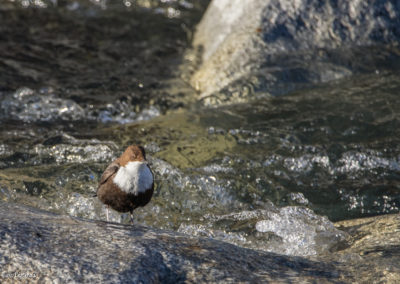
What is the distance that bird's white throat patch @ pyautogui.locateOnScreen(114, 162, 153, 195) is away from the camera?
11.4 ft

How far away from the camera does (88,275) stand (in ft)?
7.85

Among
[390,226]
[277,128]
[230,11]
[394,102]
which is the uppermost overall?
[230,11]

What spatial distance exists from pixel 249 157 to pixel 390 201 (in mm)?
1222

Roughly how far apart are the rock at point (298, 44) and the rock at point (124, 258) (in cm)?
358

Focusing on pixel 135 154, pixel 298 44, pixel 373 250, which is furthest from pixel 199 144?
pixel 298 44

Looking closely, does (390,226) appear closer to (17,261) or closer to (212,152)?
(212,152)

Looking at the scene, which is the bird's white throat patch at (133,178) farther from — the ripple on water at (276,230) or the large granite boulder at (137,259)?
the ripple on water at (276,230)

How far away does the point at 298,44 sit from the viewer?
22.1 feet

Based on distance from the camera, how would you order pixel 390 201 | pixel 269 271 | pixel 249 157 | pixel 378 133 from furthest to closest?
pixel 378 133
pixel 249 157
pixel 390 201
pixel 269 271

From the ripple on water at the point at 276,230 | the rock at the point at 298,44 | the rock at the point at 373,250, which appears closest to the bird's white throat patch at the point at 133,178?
the ripple on water at the point at 276,230

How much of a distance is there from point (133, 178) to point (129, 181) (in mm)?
32

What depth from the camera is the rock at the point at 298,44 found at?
21.0 feet

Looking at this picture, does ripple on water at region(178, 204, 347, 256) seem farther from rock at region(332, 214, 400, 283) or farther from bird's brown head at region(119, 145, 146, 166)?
bird's brown head at region(119, 145, 146, 166)

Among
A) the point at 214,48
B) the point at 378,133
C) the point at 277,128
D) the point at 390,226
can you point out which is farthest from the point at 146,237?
the point at 214,48
